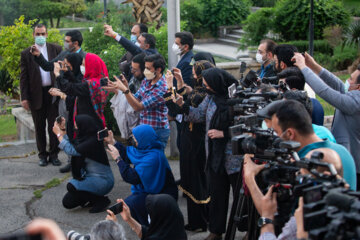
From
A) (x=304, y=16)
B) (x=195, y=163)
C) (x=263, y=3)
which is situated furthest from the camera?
(x=263, y=3)

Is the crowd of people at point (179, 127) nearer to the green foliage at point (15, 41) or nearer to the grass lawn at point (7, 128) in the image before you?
the green foliage at point (15, 41)

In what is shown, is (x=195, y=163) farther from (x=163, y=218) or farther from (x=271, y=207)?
(x=271, y=207)

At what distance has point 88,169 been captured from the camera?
6773mm

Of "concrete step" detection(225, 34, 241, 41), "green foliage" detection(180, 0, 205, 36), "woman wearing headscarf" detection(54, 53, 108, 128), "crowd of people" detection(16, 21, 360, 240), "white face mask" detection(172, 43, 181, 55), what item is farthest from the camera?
"green foliage" detection(180, 0, 205, 36)

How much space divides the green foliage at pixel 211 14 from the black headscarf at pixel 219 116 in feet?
Answer: 53.5

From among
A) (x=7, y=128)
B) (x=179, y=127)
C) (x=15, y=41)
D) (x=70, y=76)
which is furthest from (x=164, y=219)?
(x=7, y=128)

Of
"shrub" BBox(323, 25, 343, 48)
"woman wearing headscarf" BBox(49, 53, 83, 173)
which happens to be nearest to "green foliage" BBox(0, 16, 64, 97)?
"woman wearing headscarf" BBox(49, 53, 83, 173)

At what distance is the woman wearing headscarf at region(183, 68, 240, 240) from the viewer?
5.59 meters

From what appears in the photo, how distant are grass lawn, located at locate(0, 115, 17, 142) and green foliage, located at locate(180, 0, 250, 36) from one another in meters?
9.20

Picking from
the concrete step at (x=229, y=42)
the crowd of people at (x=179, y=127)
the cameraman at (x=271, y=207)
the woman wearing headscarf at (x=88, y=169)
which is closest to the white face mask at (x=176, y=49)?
the crowd of people at (x=179, y=127)

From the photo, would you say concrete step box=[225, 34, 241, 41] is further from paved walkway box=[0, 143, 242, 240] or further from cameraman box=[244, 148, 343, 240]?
cameraman box=[244, 148, 343, 240]

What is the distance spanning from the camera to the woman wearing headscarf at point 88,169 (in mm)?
6672

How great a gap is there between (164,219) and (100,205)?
6.93 feet

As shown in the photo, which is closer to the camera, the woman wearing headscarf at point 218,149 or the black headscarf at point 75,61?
the woman wearing headscarf at point 218,149
